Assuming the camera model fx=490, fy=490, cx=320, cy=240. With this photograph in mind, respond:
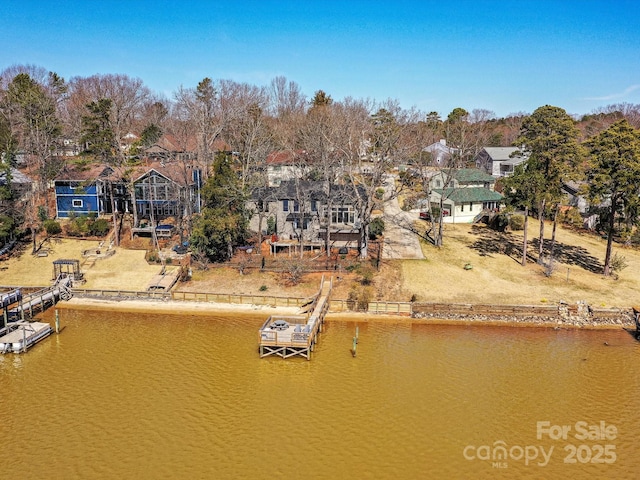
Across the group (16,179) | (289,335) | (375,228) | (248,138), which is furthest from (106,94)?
(289,335)

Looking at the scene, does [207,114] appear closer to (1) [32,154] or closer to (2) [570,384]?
(1) [32,154]

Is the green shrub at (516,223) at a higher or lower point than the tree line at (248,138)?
lower

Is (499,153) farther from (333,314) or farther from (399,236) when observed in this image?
(333,314)

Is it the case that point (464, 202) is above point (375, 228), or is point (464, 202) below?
above

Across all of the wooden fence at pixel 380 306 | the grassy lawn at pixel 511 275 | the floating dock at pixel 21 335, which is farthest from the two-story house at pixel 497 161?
the floating dock at pixel 21 335

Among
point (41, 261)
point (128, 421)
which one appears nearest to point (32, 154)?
point (41, 261)

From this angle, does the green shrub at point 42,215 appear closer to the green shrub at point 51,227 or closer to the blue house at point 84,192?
the blue house at point 84,192

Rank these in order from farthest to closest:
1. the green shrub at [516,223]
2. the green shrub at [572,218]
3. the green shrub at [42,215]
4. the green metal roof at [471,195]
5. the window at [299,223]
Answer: the green metal roof at [471,195] < the green shrub at [572,218] < the green shrub at [516,223] < the green shrub at [42,215] < the window at [299,223]
